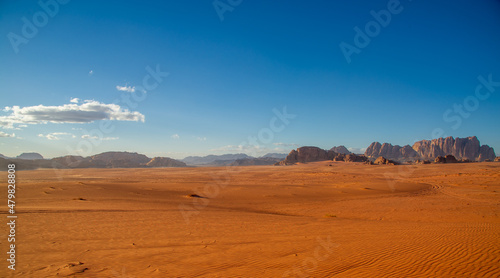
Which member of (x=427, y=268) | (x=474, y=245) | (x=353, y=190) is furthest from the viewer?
(x=353, y=190)

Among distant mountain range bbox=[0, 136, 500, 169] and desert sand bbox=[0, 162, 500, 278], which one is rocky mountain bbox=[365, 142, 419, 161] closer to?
distant mountain range bbox=[0, 136, 500, 169]

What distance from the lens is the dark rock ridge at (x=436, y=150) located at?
4879 inches

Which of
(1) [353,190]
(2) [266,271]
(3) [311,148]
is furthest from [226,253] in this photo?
(3) [311,148]

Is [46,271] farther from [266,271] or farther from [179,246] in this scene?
[266,271]

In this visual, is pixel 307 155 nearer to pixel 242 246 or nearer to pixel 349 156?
pixel 349 156

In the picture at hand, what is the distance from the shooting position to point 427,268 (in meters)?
6.57

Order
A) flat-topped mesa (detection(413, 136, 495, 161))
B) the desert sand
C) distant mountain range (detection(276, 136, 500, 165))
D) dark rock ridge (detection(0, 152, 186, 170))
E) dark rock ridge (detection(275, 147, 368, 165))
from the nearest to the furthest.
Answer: the desert sand, dark rock ridge (detection(0, 152, 186, 170)), dark rock ridge (detection(275, 147, 368, 165)), distant mountain range (detection(276, 136, 500, 165)), flat-topped mesa (detection(413, 136, 495, 161))

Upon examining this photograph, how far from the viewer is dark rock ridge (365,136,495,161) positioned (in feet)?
407

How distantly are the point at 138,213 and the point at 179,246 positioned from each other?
6.77 meters

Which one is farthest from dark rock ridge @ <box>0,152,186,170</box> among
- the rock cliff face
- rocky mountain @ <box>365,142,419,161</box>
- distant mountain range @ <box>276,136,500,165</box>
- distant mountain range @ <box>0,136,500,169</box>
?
rocky mountain @ <box>365,142,419,161</box>

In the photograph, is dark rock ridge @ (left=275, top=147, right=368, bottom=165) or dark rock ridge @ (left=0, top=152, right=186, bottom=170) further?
dark rock ridge @ (left=275, top=147, right=368, bottom=165)

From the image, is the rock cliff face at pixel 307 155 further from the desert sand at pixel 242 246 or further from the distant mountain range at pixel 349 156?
the desert sand at pixel 242 246

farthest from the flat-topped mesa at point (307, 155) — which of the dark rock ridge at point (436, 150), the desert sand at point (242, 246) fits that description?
the desert sand at point (242, 246)

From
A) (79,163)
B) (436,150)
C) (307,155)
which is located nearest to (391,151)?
(436,150)
